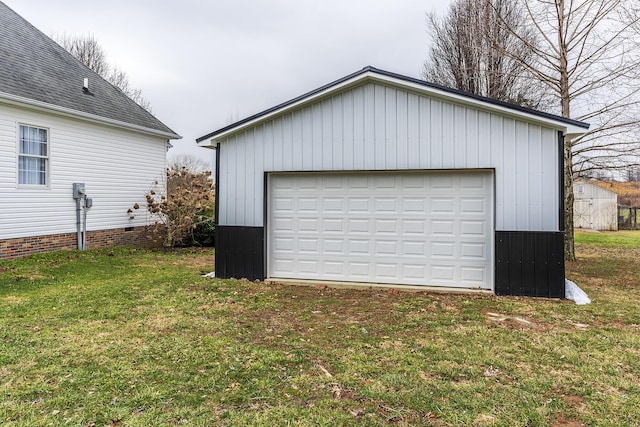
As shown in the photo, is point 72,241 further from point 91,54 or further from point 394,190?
point 91,54

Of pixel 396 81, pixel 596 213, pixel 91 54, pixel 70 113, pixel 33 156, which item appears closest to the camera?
pixel 396 81

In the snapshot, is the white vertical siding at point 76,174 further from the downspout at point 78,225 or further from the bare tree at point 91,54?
the bare tree at point 91,54

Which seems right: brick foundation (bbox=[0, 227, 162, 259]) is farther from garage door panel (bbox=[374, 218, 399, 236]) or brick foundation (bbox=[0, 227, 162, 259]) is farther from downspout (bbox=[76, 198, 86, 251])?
garage door panel (bbox=[374, 218, 399, 236])

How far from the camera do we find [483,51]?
14.5 meters

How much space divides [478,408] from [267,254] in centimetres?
564

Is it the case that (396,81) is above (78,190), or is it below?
above

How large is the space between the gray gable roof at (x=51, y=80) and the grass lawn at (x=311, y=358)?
570cm

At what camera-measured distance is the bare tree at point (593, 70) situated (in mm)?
9648

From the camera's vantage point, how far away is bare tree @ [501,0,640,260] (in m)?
9.65

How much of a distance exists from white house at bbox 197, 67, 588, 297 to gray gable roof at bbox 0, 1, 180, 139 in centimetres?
536

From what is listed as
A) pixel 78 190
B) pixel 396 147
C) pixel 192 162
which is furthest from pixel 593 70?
pixel 192 162

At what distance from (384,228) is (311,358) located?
400cm

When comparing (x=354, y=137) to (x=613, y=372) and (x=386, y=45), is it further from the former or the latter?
(x=386, y=45)

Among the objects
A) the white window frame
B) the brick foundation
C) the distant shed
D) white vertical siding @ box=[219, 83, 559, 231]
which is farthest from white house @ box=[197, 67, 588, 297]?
the distant shed
